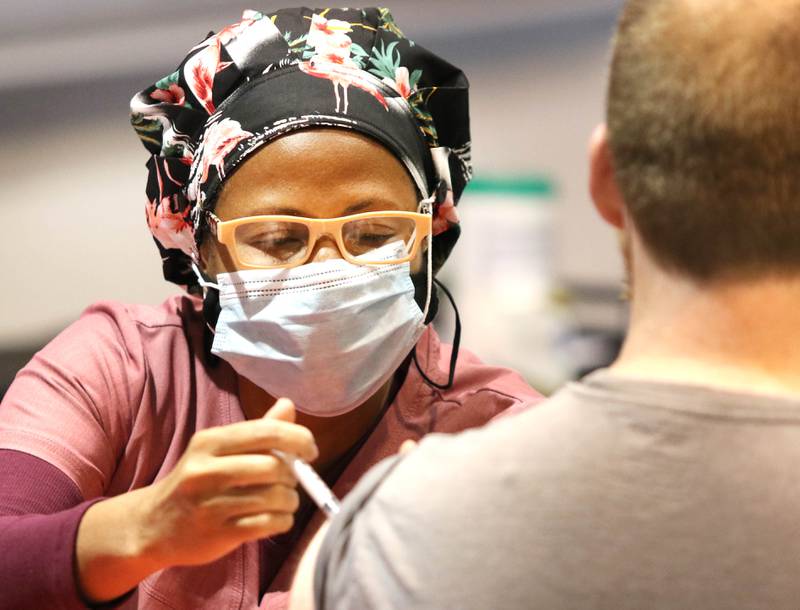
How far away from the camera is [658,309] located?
834 millimetres

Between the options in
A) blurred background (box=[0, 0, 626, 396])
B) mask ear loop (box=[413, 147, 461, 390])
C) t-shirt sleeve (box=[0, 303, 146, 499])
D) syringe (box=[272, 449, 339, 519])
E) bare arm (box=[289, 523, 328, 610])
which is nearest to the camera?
bare arm (box=[289, 523, 328, 610])

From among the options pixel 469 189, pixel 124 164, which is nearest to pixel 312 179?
pixel 124 164

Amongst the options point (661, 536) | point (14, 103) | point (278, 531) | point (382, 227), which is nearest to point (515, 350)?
point (14, 103)

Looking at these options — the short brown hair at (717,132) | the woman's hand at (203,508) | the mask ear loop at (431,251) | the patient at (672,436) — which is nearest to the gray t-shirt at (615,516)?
the patient at (672,436)

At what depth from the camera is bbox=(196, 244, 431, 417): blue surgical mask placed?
4.48ft

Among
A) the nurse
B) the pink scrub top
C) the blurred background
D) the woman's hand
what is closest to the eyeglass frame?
the nurse

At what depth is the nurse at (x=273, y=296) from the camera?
54.1 inches

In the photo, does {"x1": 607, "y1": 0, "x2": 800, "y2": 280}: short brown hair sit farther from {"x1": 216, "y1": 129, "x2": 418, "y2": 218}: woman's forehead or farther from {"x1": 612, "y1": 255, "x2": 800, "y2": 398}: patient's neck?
{"x1": 216, "y1": 129, "x2": 418, "y2": 218}: woman's forehead

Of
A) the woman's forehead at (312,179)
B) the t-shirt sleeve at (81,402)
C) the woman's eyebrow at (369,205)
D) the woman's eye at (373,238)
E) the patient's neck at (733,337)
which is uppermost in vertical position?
the patient's neck at (733,337)

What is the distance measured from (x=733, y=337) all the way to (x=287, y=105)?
2.64ft

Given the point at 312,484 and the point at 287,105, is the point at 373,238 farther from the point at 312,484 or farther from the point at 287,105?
the point at 312,484

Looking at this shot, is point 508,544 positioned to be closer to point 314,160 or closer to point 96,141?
point 314,160

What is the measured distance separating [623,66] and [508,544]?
0.40 meters

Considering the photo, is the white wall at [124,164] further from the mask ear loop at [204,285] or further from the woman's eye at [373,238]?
the mask ear loop at [204,285]
